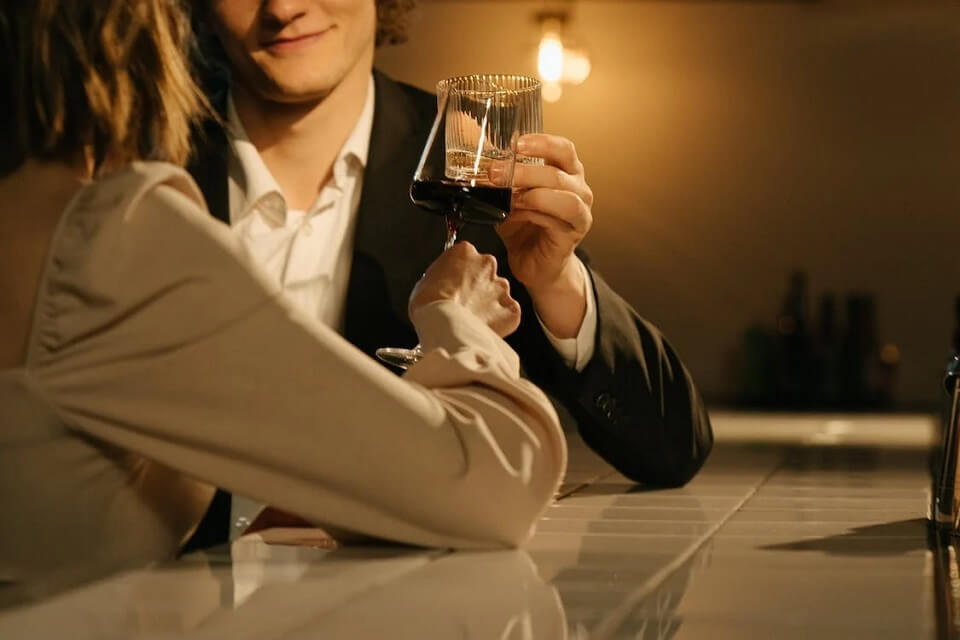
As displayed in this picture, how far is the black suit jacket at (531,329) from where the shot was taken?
1677 millimetres

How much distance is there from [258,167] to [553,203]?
54 cm

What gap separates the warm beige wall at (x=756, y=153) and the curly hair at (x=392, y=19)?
1.51m

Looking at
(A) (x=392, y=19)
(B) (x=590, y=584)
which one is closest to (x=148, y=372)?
(B) (x=590, y=584)

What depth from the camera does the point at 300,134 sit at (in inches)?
78.7

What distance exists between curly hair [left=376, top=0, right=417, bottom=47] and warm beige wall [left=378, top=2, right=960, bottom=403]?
151 centimetres

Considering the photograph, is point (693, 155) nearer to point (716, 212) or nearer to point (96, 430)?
point (716, 212)

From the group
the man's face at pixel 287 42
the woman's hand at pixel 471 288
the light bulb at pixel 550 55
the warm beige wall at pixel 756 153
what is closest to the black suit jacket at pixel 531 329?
the man's face at pixel 287 42

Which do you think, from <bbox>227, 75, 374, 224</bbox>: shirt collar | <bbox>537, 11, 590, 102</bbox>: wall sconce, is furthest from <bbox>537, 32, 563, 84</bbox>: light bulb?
<bbox>227, 75, 374, 224</bbox>: shirt collar

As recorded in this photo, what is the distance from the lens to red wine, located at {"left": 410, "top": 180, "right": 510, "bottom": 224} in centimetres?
149

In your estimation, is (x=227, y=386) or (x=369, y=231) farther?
(x=369, y=231)

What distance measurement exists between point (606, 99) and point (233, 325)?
2.88 m

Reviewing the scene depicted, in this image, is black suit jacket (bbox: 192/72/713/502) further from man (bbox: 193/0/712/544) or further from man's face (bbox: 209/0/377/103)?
man's face (bbox: 209/0/377/103)

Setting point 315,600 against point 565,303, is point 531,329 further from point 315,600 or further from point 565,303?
point 315,600

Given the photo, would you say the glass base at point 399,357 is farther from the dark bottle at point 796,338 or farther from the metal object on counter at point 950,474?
the dark bottle at point 796,338
